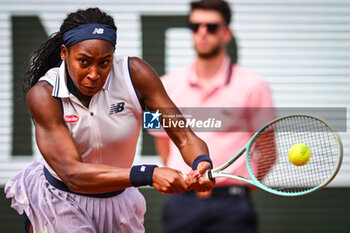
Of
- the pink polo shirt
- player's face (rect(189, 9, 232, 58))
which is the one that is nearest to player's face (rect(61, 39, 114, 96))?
the pink polo shirt

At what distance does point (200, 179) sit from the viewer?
3014 mm

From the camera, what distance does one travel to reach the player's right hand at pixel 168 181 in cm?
287

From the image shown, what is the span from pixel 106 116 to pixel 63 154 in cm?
34

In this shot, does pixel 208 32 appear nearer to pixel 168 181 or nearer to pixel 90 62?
pixel 90 62

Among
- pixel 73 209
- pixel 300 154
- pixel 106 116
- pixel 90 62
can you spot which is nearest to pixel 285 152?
pixel 300 154

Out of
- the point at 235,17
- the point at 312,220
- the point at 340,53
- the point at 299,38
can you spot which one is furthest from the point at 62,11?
the point at 312,220

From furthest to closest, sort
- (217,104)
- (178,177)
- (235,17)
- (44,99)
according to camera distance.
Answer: (235,17) < (217,104) < (44,99) < (178,177)

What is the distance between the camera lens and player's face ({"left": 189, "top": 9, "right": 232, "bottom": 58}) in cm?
470

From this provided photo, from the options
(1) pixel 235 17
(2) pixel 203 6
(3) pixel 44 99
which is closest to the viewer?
(3) pixel 44 99

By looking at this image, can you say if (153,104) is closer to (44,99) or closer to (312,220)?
(44,99)

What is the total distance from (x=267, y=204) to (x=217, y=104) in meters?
2.02

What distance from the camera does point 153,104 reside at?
3334 mm

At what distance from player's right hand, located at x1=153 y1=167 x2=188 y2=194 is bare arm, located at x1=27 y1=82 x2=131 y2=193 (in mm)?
A: 134

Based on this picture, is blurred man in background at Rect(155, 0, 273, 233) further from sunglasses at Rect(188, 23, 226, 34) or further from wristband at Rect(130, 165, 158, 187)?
wristband at Rect(130, 165, 158, 187)
